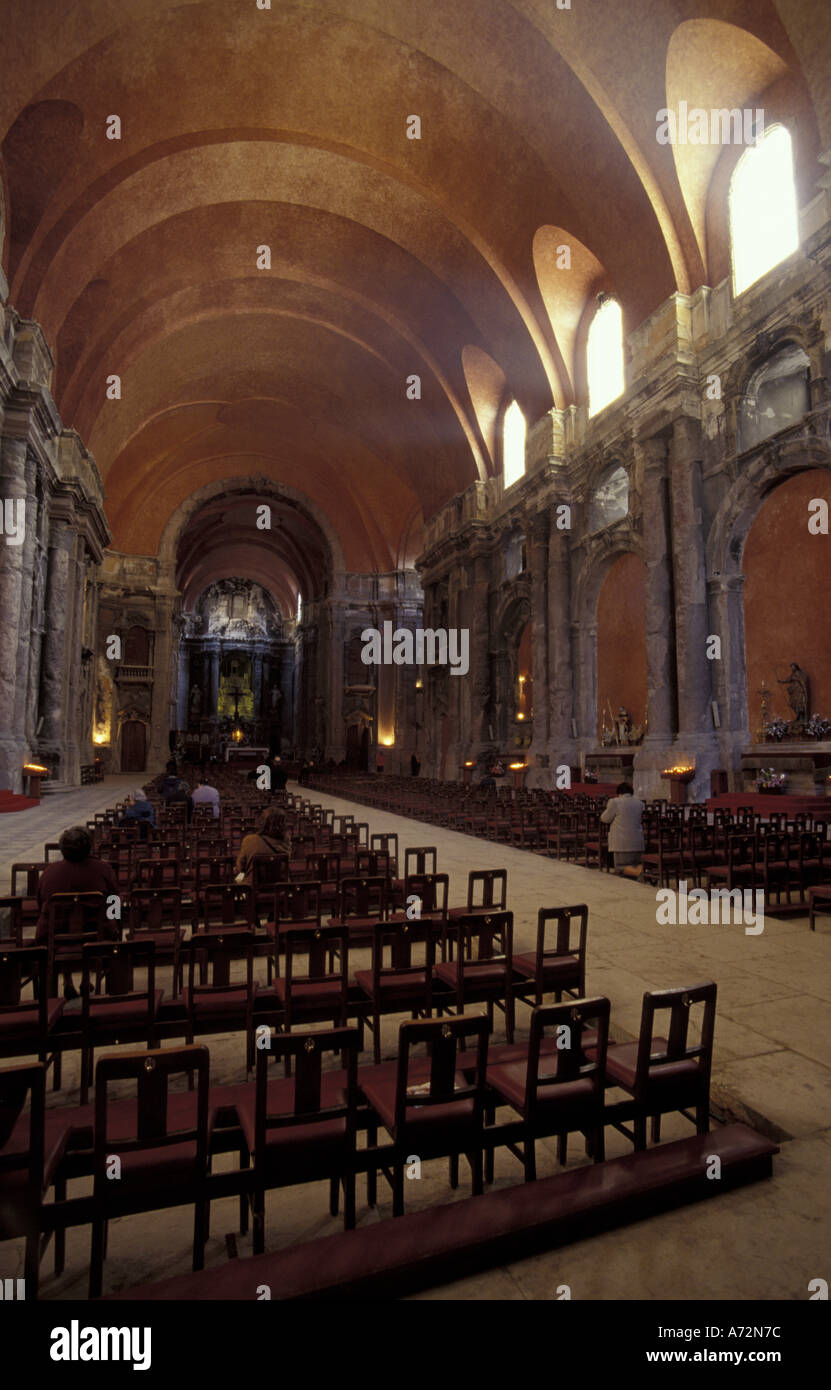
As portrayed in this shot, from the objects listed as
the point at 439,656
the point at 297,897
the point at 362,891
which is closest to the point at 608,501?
the point at 439,656

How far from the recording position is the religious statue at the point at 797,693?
16000 mm

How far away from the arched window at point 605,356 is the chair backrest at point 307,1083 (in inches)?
814

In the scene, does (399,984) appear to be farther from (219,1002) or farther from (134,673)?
(134,673)

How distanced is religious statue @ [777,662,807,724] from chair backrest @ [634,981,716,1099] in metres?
14.6

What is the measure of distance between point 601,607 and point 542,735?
14.8 feet

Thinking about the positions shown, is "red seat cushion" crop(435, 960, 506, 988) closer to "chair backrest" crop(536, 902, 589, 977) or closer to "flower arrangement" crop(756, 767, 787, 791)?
"chair backrest" crop(536, 902, 589, 977)

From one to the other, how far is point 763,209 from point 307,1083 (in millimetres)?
18524

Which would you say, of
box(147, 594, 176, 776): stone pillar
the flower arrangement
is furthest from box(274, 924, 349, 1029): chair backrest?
box(147, 594, 176, 776): stone pillar

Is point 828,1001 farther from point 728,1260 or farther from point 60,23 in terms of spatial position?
point 60,23

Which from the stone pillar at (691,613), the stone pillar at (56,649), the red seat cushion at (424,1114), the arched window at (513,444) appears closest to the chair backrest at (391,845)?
the red seat cushion at (424,1114)

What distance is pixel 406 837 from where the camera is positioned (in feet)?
43.8

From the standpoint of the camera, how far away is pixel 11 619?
16.4 meters

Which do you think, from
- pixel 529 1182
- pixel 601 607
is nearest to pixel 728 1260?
pixel 529 1182

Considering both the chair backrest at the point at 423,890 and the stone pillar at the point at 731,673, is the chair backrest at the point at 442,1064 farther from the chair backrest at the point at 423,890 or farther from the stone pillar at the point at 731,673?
the stone pillar at the point at 731,673
